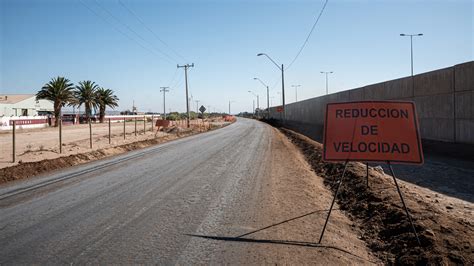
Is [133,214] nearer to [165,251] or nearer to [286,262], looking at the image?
[165,251]

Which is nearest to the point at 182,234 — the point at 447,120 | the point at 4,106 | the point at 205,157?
the point at 205,157

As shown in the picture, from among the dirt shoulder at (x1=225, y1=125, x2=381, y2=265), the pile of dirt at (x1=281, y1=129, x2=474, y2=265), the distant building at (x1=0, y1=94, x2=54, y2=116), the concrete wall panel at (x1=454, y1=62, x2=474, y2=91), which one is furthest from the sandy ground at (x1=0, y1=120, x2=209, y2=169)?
the distant building at (x1=0, y1=94, x2=54, y2=116)

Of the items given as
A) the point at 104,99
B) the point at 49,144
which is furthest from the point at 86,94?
the point at 49,144

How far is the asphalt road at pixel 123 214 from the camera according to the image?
5.52 m

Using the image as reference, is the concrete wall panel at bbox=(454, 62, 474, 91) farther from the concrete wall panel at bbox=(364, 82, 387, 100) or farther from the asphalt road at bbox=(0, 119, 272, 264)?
the asphalt road at bbox=(0, 119, 272, 264)

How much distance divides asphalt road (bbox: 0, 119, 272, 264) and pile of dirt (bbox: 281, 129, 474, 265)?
205 cm

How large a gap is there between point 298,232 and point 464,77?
15135mm

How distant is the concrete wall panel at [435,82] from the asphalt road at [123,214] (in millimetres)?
11738

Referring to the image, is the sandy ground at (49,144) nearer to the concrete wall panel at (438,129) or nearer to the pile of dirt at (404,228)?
the pile of dirt at (404,228)

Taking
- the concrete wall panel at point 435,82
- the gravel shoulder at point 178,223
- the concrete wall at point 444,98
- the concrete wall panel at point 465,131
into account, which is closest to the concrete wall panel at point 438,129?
the concrete wall at point 444,98

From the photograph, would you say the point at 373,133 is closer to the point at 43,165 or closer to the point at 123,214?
the point at 123,214

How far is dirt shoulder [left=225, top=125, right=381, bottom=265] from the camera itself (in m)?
5.42

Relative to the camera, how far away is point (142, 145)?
28047 mm

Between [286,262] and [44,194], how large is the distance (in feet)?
22.2
